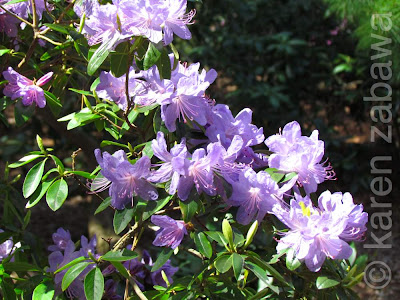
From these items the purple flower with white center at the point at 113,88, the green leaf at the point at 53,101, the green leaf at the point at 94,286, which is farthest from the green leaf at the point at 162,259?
the green leaf at the point at 53,101

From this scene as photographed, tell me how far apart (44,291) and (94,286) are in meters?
0.18

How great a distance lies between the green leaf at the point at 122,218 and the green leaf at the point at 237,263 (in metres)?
0.20

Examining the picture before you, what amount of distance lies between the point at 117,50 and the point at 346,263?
0.70 metres

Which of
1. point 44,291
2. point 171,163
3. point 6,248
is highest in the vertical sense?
point 171,163

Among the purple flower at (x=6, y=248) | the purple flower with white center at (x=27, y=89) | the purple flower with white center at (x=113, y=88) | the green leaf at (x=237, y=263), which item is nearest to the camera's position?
the green leaf at (x=237, y=263)

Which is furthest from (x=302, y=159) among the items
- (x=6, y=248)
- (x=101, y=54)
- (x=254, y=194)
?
(x=6, y=248)

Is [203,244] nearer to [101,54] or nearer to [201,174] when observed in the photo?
[201,174]

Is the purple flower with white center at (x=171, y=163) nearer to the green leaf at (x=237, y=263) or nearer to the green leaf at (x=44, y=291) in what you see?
the green leaf at (x=237, y=263)

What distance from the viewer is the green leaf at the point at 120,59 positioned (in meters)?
1.12

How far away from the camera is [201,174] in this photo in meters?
1.07

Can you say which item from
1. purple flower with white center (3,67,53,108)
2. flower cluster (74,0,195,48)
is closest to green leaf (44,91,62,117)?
purple flower with white center (3,67,53,108)

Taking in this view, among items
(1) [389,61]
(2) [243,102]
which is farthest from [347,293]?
(2) [243,102]

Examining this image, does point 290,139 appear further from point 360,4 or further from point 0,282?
point 360,4

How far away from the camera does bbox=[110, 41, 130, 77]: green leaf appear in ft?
3.69
